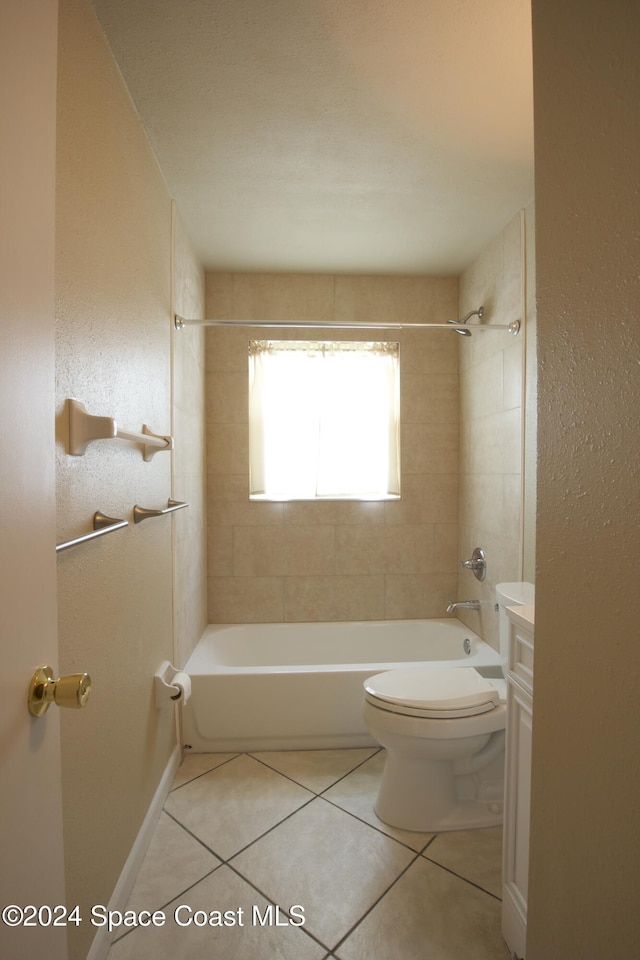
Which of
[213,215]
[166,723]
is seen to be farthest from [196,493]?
[213,215]

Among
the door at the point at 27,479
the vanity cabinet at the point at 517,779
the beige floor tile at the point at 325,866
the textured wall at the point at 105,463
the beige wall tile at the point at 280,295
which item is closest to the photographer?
the door at the point at 27,479

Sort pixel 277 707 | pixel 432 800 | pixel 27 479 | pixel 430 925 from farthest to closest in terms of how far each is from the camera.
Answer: pixel 277 707
pixel 432 800
pixel 430 925
pixel 27 479

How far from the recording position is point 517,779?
4.03 feet

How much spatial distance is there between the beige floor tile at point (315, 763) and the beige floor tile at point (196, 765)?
6.2 inches

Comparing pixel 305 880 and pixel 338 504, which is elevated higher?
pixel 338 504

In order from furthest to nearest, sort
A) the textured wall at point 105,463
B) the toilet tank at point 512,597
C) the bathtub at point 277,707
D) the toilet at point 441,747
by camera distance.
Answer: the bathtub at point 277,707 → the toilet at point 441,747 → the toilet tank at point 512,597 → the textured wall at point 105,463

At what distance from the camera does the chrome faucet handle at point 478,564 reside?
249cm

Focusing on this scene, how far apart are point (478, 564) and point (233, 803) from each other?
5.25 feet

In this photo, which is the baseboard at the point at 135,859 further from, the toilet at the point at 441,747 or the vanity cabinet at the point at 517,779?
the vanity cabinet at the point at 517,779

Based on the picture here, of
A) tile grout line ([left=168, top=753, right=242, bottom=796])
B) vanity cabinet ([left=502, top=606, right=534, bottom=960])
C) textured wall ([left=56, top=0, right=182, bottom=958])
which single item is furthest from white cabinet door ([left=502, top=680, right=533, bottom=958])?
tile grout line ([left=168, top=753, right=242, bottom=796])

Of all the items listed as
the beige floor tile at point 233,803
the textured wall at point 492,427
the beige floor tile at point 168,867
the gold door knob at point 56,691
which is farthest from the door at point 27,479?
the textured wall at point 492,427

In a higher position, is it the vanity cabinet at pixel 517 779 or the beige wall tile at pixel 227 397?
the beige wall tile at pixel 227 397

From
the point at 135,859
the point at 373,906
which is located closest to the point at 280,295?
the point at 135,859

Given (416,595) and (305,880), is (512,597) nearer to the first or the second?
(305,880)
